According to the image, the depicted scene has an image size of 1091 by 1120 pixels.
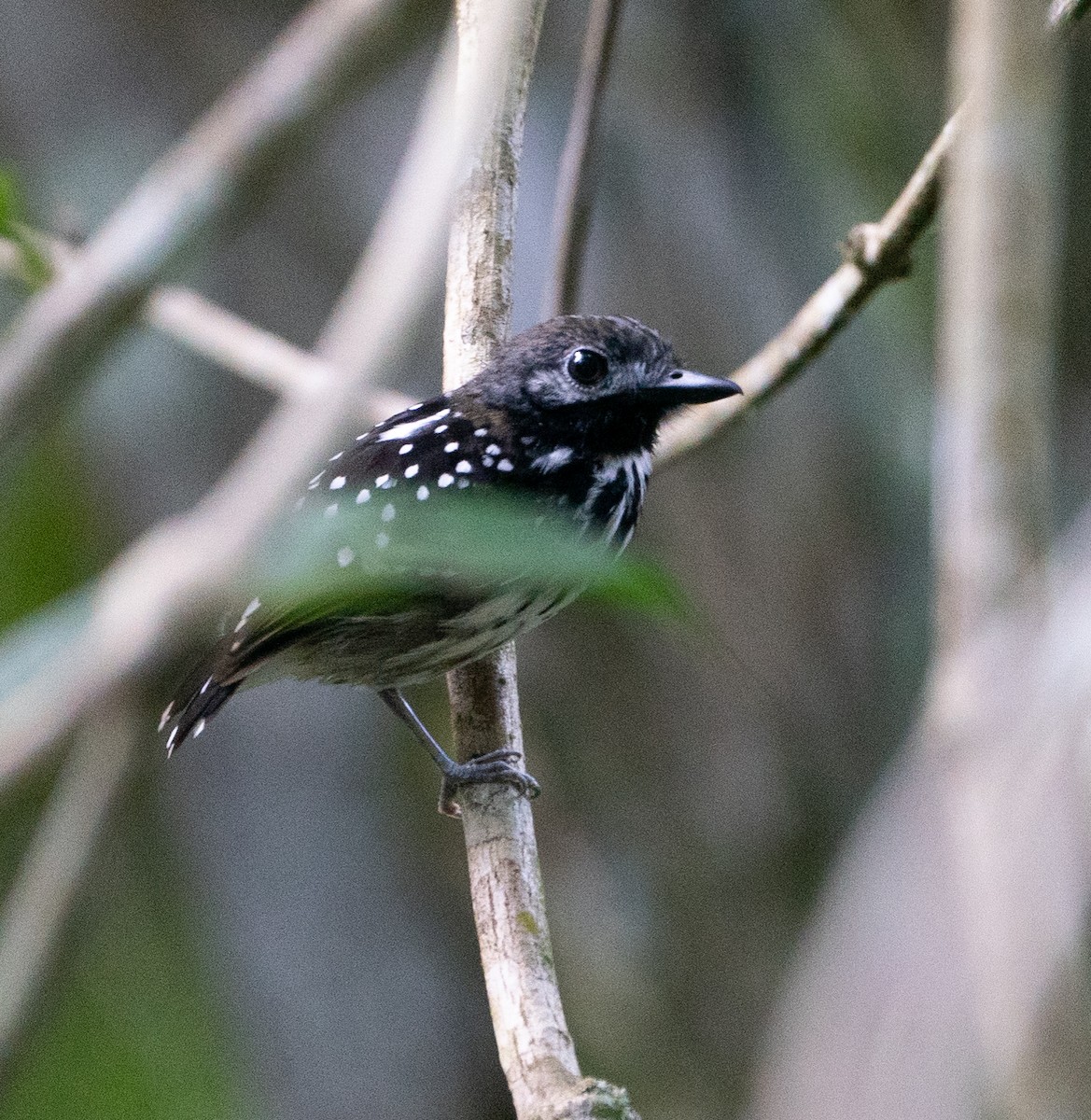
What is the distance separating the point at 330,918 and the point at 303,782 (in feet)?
1.98

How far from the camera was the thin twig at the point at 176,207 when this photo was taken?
94 centimetres

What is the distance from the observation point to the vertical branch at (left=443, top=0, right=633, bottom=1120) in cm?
233

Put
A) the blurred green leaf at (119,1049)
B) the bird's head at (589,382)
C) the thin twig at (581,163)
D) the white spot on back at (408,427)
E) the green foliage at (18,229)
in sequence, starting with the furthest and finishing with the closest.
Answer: the thin twig at (581,163) < the bird's head at (589,382) < the white spot on back at (408,427) < the green foliage at (18,229) < the blurred green leaf at (119,1049)

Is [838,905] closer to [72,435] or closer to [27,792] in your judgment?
[27,792]

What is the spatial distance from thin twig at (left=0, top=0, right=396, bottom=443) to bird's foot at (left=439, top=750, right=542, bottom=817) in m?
1.95

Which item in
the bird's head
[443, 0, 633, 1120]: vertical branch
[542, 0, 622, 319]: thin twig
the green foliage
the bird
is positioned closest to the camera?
the green foliage

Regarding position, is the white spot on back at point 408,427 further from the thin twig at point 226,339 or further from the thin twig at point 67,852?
the thin twig at point 67,852

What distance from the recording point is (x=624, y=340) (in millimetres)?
3580

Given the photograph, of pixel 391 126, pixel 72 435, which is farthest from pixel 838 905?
pixel 391 126

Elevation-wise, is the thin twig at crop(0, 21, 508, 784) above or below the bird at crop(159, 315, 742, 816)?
below

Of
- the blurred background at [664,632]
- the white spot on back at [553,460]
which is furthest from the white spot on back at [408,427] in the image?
the blurred background at [664,632]

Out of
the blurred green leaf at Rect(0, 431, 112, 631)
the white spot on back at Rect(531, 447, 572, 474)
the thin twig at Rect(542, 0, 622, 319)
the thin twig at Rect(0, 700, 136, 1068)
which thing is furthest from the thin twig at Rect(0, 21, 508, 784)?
the thin twig at Rect(542, 0, 622, 319)

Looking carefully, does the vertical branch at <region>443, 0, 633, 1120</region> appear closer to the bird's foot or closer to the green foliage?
the bird's foot

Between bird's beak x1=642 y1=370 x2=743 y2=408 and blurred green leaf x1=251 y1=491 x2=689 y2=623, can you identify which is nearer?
blurred green leaf x1=251 y1=491 x2=689 y2=623
